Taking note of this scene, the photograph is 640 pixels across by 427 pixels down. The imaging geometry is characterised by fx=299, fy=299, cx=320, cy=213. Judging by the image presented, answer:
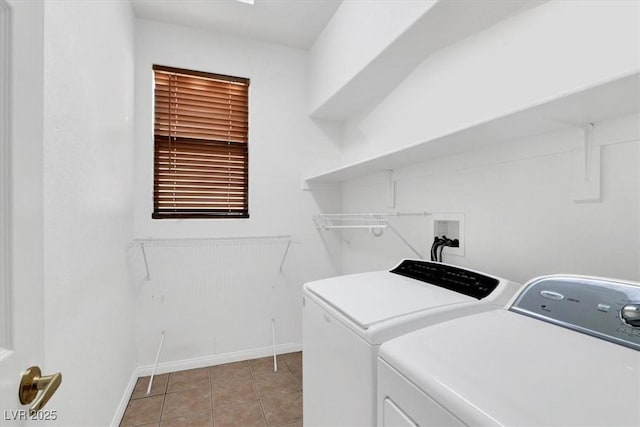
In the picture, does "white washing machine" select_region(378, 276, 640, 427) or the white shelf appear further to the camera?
the white shelf

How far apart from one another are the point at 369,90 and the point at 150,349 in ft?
8.47

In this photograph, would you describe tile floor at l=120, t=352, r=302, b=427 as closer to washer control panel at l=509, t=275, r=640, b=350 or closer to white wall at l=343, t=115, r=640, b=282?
white wall at l=343, t=115, r=640, b=282

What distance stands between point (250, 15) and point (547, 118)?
85.5 inches

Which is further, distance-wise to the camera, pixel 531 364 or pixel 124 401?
pixel 124 401

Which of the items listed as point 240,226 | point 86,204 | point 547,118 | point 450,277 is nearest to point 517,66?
point 547,118

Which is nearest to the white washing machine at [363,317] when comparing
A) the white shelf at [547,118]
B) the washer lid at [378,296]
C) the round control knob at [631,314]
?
the washer lid at [378,296]

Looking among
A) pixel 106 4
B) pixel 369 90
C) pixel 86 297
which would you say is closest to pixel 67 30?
pixel 106 4

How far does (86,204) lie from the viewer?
135 centimetres

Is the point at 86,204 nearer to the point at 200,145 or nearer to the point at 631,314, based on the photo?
the point at 200,145

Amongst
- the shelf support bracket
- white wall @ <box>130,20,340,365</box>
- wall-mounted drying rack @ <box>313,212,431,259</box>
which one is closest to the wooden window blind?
white wall @ <box>130,20,340,365</box>

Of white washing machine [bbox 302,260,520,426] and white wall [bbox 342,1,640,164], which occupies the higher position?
white wall [bbox 342,1,640,164]

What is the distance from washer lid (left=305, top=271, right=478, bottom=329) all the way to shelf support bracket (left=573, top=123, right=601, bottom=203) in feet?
1.76

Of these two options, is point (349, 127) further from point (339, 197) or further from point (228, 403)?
point (228, 403)

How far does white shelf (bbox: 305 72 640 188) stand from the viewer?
0.78 meters
